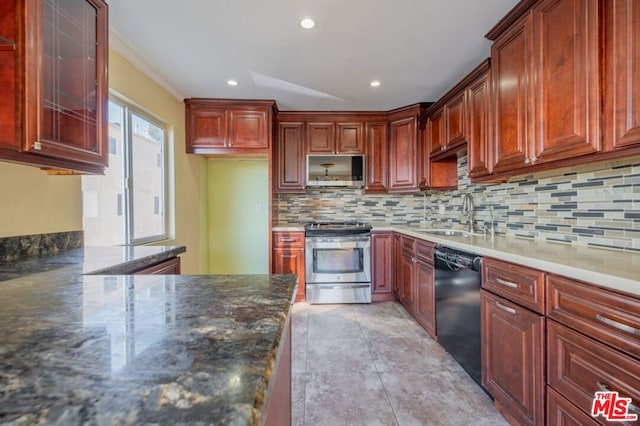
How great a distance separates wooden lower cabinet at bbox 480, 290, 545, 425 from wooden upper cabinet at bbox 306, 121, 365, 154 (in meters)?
2.44

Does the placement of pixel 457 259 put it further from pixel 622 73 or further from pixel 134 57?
pixel 134 57

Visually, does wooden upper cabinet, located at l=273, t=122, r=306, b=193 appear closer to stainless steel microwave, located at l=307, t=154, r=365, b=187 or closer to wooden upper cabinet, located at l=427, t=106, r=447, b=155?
stainless steel microwave, located at l=307, t=154, r=365, b=187

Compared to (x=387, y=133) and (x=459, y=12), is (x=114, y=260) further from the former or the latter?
(x=387, y=133)

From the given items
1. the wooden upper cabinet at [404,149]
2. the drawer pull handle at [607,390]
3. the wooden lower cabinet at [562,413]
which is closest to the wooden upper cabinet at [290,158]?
the wooden upper cabinet at [404,149]

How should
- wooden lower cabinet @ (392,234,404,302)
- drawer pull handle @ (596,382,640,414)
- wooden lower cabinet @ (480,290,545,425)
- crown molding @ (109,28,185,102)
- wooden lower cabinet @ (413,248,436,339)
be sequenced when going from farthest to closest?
wooden lower cabinet @ (392,234,404,302), wooden lower cabinet @ (413,248,436,339), crown molding @ (109,28,185,102), wooden lower cabinet @ (480,290,545,425), drawer pull handle @ (596,382,640,414)

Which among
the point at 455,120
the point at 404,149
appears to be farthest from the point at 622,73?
the point at 404,149

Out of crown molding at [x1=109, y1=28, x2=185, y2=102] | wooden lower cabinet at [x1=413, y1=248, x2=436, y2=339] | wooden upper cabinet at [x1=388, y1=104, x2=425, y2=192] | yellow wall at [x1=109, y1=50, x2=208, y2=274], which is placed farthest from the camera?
wooden upper cabinet at [x1=388, y1=104, x2=425, y2=192]

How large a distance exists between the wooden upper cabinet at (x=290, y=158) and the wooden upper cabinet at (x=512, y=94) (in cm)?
217

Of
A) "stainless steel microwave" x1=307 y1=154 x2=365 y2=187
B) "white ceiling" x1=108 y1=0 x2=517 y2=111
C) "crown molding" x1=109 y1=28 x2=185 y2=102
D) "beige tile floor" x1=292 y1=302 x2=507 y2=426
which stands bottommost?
"beige tile floor" x1=292 y1=302 x2=507 y2=426

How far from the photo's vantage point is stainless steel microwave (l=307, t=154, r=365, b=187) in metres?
3.65

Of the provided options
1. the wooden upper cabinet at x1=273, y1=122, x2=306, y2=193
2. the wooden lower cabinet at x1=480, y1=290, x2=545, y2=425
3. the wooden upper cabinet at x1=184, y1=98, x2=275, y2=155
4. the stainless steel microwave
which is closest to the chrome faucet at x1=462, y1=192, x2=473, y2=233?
the wooden lower cabinet at x1=480, y1=290, x2=545, y2=425

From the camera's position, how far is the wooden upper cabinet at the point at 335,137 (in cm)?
366

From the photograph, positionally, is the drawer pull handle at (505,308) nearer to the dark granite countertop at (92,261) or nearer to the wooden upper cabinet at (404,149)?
the dark granite countertop at (92,261)

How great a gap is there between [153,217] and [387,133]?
282 cm
